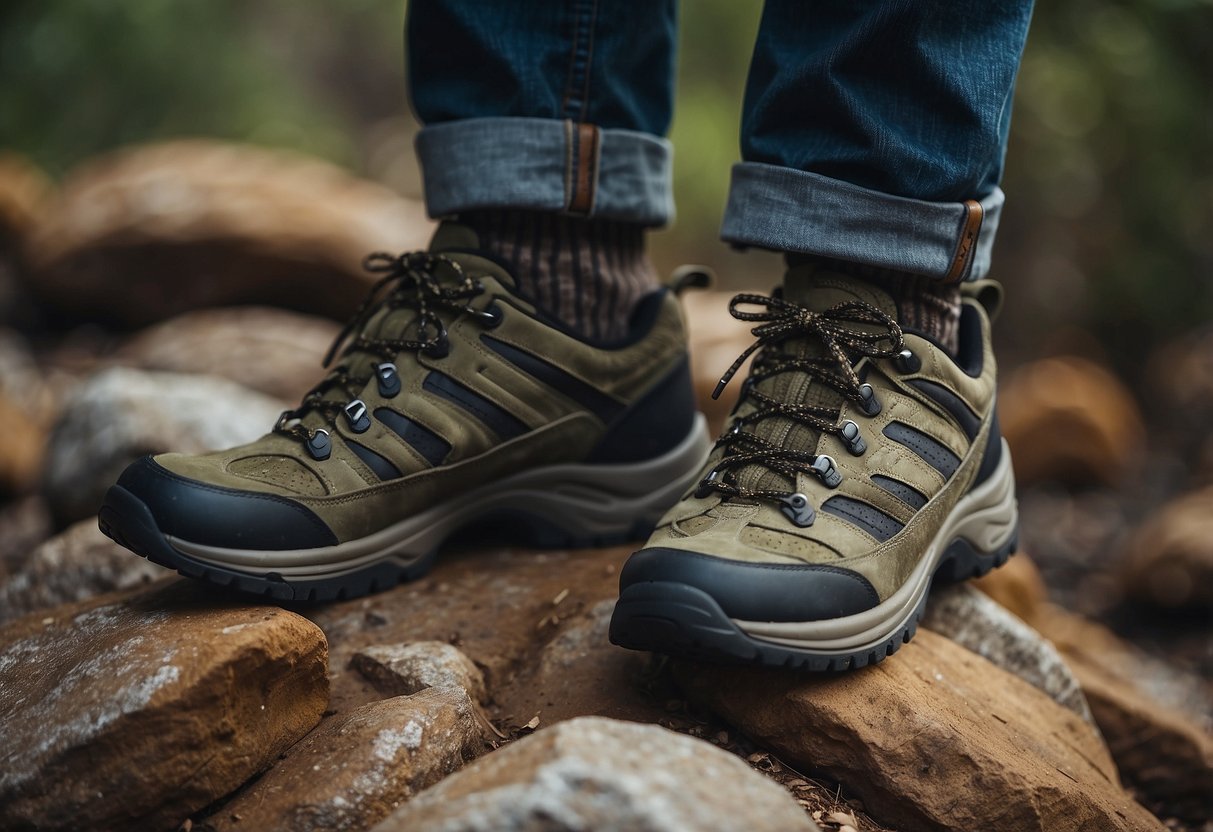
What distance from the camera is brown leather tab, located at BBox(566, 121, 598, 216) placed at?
1.68m

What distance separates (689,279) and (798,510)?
0.74 meters

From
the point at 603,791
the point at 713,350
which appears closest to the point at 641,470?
the point at 603,791

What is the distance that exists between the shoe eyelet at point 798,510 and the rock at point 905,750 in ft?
0.68

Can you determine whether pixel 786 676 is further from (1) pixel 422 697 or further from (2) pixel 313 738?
(2) pixel 313 738

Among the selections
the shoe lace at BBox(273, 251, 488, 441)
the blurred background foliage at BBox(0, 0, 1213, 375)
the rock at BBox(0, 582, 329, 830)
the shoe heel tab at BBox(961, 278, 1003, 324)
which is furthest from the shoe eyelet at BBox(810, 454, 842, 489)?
the blurred background foliage at BBox(0, 0, 1213, 375)

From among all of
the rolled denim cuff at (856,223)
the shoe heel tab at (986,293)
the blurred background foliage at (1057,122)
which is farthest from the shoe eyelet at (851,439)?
the blurred background foliage at (1057,122)

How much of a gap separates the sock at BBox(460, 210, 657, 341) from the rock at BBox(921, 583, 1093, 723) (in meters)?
0.75

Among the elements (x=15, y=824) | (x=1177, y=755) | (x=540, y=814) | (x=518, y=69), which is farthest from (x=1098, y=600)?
(x=15, y=824)

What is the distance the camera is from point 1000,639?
71.4 inches

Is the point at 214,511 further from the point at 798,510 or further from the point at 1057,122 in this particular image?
the point at 1057,122

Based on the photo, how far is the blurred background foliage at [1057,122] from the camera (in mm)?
5477

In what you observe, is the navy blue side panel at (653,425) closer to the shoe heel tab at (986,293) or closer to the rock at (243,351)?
the shoe heel tab at (986,293)

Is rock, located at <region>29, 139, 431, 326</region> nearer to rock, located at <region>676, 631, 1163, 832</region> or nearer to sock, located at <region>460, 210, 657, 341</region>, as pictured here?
sock, located at <region>460, 210, 657, 341</region>

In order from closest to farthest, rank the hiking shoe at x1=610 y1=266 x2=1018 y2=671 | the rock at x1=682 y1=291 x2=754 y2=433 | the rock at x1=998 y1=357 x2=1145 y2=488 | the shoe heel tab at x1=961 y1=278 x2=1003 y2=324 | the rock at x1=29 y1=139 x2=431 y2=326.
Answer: the hiking shoe at x1=610 y1=266 x2=1018 y2=671 → the shoe heel tab at x1=961 y1=278 x2=1003 y2=324 → the rock at x1=682 y1=291 x2=754 y2=433 → the rock at x1=29 y1=139 x2=431 y2=326 → the rock at x1=998 y1=357 x2=1145 y2=488
